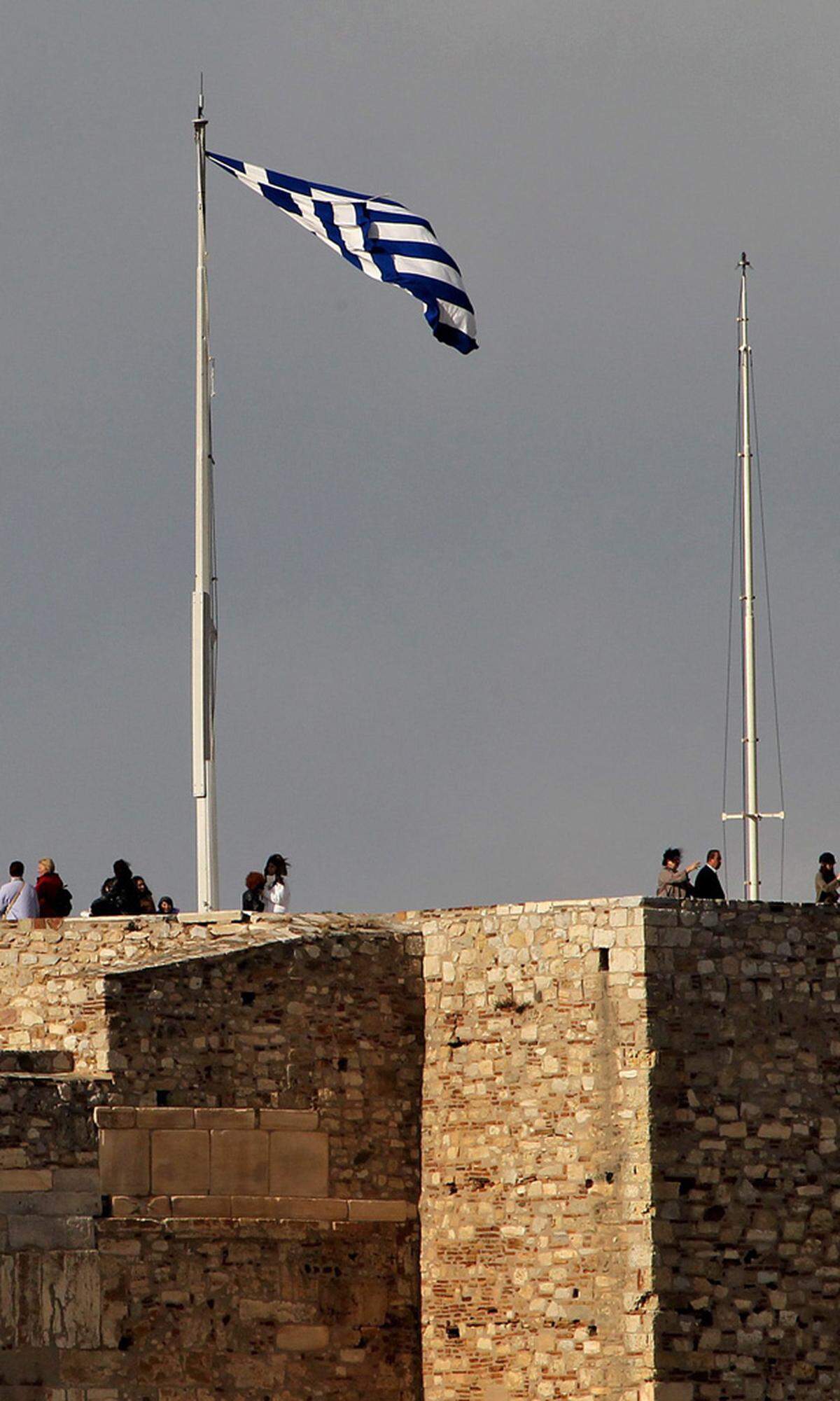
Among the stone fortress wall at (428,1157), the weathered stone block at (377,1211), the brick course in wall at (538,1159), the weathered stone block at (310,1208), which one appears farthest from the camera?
the weathered stone block at (377,1211)

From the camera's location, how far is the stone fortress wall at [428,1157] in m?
33.6

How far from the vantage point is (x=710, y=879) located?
36406 millimetres

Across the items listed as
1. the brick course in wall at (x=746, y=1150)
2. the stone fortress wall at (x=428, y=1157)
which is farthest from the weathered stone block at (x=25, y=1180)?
the brick course in wall at (x=746, y=1150)

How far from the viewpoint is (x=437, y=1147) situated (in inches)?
1398

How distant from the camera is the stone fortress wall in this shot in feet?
110

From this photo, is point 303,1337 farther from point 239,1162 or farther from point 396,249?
point 396,249

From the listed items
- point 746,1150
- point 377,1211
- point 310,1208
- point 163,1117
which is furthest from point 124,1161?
point 746,1150

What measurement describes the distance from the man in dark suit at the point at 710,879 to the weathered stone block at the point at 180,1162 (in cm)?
563

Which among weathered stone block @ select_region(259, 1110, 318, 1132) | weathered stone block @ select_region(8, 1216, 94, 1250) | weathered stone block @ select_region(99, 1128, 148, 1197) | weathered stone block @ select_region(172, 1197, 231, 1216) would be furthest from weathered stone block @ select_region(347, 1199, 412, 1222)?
weathered stone block @ select_region(8, 1216, 94, 1250)

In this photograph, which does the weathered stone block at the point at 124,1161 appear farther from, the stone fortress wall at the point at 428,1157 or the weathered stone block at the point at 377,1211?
the weathered stone block at the point at 377,1211

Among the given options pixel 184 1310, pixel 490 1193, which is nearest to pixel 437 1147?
pixel 490 1193

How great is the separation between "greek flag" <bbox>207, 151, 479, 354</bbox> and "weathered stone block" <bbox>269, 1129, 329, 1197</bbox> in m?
8.60

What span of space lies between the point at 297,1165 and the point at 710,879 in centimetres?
512

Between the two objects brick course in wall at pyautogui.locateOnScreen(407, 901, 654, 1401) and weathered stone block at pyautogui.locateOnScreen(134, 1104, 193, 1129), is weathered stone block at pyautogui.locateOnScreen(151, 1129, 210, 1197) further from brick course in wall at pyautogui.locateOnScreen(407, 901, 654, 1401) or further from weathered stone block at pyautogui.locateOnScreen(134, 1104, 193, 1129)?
brick course in wall at pyautogui.locateOnScreen(407, 901, 654, 1401)
